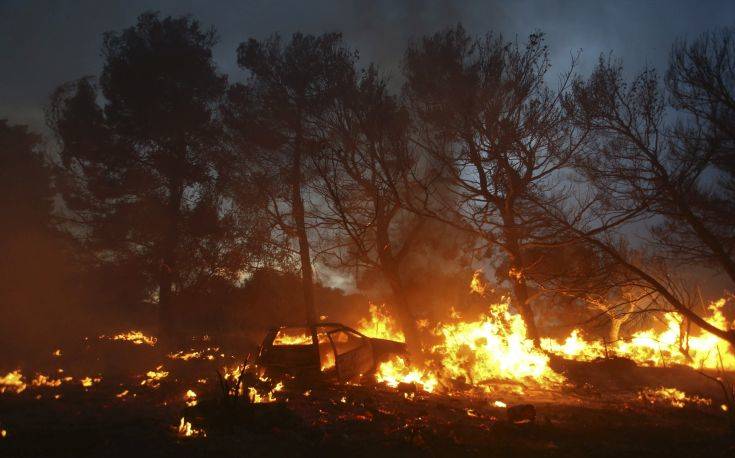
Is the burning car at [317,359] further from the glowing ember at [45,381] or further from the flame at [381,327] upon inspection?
the flame at [381,327]

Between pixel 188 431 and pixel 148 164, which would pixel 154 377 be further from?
pixel 148 164

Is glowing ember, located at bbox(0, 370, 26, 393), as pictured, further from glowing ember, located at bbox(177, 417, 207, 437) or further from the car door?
the car door

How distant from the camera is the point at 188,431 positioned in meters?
5.78

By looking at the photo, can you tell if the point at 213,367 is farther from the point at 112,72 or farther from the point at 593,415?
the point at 112,72

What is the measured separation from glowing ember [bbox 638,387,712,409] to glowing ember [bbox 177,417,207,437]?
7981 mm

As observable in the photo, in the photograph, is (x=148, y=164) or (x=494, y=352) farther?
(x=148, y=164)

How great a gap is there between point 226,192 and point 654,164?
15.5 meters

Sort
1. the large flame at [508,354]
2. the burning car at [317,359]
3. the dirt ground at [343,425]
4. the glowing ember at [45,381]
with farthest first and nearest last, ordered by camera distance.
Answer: the large flame at [508,354] → the glowing ember at [45,381] → the burning car at [317,359] → the dirt ground at [343,425]

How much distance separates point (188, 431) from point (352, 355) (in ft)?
15.8

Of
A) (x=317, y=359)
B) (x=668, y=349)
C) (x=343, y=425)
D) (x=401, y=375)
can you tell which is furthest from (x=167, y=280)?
(x=668, y=349)

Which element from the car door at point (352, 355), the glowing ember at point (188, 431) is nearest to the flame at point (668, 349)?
the car door at point (352, 355)

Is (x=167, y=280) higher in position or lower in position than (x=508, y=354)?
higher

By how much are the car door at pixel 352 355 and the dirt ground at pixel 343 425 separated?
48 cm

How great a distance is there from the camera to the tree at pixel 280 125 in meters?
16.6
